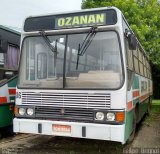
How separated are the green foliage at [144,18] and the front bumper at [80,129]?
14.9 m

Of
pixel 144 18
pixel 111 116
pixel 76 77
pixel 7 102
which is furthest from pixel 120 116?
pixel 144 18

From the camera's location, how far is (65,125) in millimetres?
6730

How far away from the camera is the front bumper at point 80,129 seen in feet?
20.9

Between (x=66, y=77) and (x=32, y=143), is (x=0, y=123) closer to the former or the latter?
(x=32, y=143)

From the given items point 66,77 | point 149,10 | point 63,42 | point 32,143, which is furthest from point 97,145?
point 149,10

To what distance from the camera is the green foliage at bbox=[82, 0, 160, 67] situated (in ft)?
71.4

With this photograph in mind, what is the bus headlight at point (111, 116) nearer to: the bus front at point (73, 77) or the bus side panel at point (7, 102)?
the bus front at point (73, 77)

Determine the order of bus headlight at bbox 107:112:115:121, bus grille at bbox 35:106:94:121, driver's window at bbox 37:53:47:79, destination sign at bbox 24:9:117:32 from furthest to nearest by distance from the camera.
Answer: driver's window at bbox 37:53:47:79 → destination sign at bbox 24:9:117:32 → bus grille at bbox 35:106:94:121 → bus headlight at bbox 107:112:115:121

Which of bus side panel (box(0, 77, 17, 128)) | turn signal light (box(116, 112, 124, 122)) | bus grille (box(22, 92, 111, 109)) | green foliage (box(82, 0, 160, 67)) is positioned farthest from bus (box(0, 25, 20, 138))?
green foliage (box(82, 0, 160, 67))

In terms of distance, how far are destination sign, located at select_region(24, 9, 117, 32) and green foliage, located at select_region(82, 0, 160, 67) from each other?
13951 millimetres

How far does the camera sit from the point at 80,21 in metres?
7.13

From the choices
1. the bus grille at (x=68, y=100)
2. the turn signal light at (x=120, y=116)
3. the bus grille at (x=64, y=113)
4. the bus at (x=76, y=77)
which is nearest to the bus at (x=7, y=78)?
the bus at (x=76, y=77)

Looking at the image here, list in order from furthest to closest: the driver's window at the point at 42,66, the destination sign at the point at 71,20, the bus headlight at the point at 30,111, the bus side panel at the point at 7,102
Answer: the bus side panel at the point at 7,102 → the driver's window at the point at 42,66 → the bus headlight at the point at 30,111 → the destination sign at the point at 71,20

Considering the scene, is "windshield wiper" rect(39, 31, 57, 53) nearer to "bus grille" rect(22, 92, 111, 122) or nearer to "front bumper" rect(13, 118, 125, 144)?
"bus grille" rect(22, 92, 111, 122)
